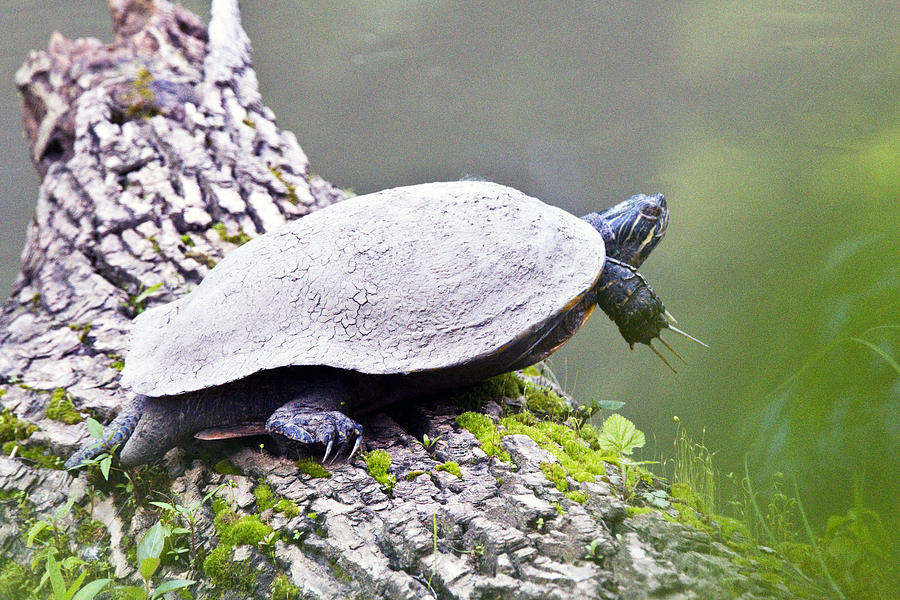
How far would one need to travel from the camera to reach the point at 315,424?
1.61 m

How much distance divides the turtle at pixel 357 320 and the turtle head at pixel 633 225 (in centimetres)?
33

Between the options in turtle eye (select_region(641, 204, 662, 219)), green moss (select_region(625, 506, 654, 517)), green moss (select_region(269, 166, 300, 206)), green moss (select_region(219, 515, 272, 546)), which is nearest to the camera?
green moss (select_region(625, 506, 654, 517))

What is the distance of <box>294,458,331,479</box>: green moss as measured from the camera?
1.62 metres

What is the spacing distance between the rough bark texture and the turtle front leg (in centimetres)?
8

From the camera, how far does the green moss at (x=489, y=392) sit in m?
1.94

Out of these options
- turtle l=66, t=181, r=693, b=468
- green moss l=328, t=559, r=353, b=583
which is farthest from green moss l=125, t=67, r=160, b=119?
green moss l=328, t=559, r=353, b=583

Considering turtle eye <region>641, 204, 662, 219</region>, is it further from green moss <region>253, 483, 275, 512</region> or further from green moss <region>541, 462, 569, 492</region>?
green moss <region>253, 483, 275, 512</region>

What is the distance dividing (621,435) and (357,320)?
82 centimetres

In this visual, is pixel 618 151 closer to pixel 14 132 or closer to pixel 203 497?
pixel 203 497

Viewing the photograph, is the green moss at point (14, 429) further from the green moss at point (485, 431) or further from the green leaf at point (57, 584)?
the green moss at point (485, 431)

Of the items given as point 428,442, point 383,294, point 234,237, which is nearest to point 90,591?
point 428,442

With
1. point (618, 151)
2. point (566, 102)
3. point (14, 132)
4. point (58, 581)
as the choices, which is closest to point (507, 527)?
point (58, 581)

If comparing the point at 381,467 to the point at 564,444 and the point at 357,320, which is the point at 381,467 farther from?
the point at 564,444

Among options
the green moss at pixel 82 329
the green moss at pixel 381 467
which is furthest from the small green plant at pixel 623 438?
the green moss at pixel 82 329
